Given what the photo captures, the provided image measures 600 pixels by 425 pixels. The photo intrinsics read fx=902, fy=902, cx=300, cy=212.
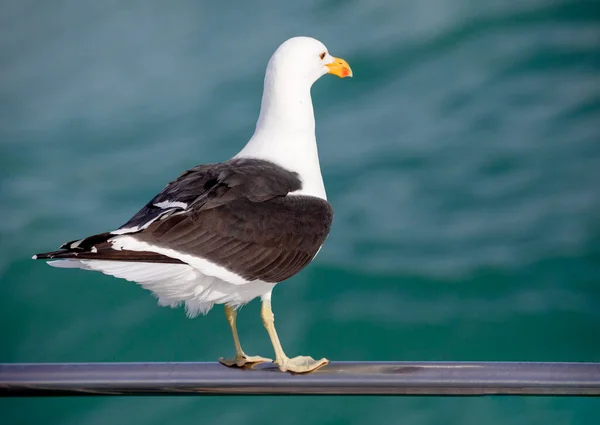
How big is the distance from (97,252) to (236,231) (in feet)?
1.11

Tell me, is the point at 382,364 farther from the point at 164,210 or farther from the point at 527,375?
the point at 164,210

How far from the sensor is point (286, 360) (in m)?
1.77

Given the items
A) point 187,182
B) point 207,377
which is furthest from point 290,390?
point 187,182

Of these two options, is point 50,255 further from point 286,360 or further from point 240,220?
point 286,360

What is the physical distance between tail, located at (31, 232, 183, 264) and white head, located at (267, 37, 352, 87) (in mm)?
680

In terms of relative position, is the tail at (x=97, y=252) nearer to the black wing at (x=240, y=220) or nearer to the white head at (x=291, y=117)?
the black wing at (x=240, y=220)

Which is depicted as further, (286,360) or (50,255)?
(286,360)

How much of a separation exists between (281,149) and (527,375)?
796 millimetres

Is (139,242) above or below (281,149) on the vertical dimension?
below

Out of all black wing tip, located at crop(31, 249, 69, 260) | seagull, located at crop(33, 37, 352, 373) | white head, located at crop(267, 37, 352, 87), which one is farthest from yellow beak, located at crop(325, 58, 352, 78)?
black wing tip, located at crop(31, 249, 69, 260)

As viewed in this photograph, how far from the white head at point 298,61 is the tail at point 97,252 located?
0.68 m

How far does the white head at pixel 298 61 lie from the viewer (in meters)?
2.06

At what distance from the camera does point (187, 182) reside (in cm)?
178

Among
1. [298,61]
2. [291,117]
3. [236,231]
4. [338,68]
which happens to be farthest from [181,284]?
[338,68]
